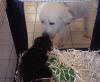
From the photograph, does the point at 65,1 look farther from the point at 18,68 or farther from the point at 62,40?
the point at 18,68

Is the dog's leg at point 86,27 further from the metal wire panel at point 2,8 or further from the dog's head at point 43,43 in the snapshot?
the metal wire panel at point 2,8

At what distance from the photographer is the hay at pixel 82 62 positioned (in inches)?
54.3

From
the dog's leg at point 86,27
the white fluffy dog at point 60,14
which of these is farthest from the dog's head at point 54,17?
the dog's leg at point 86,27

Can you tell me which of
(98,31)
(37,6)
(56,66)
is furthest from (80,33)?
(37,6)

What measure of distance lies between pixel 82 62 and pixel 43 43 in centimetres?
41

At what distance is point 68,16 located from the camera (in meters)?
1.37

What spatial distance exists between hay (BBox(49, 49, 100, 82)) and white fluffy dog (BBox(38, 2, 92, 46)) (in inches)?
10.3

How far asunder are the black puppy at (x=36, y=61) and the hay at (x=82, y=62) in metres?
0.10

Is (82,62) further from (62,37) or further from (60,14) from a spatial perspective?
(60,14)

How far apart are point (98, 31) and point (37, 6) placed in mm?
585

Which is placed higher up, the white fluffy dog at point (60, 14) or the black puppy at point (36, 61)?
the white fluffy dog at point (60, 14)

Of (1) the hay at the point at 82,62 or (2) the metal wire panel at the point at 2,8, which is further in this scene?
(1) the hay at the point at 82,62

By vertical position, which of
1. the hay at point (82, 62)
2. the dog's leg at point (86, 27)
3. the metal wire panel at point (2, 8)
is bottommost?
the hay at point (82, 62)

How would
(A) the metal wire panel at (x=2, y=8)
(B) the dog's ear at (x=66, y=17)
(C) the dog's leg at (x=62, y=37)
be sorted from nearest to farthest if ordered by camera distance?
(A) the metal wire panel at (x=2, y=8) → (B) the dog's ear at (x=66, y=17) → (C) the dog's leg at (x=62, y=37)
